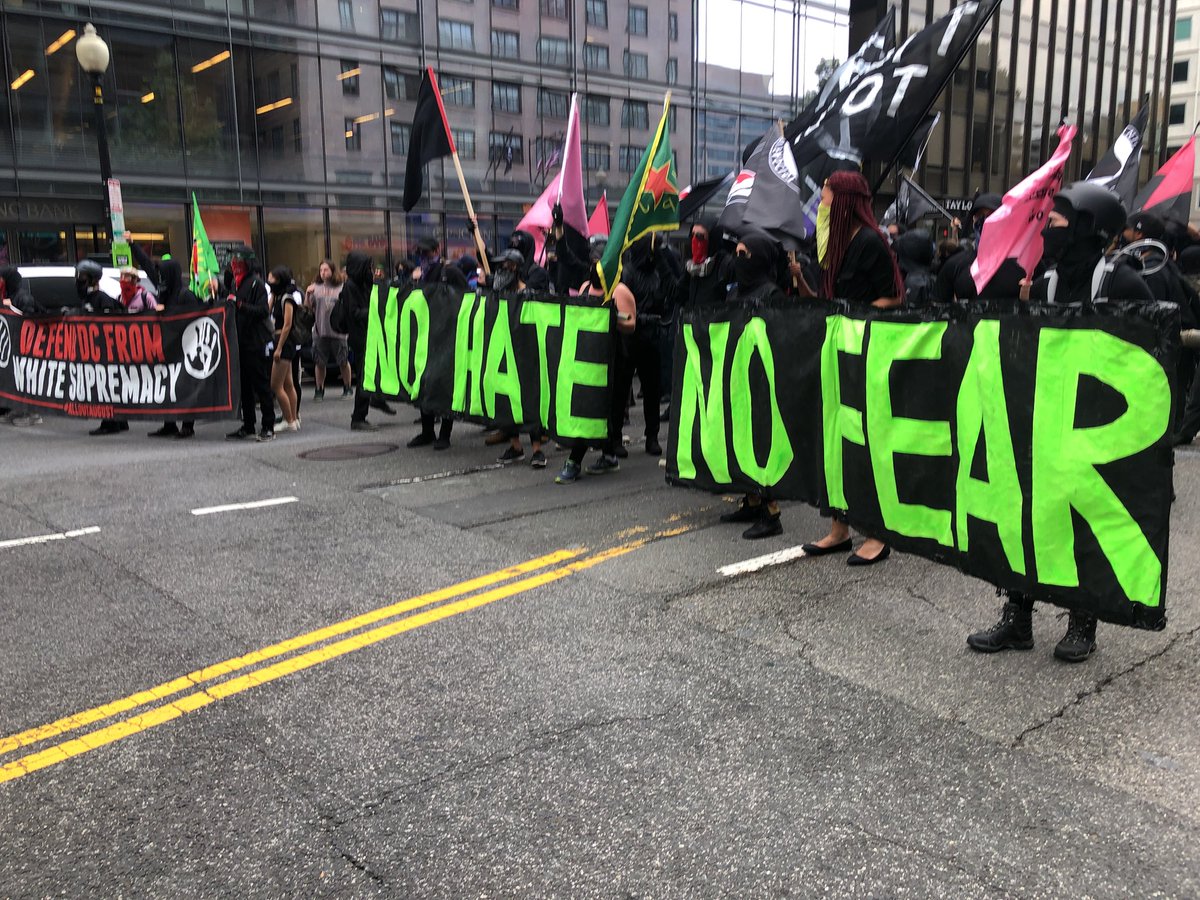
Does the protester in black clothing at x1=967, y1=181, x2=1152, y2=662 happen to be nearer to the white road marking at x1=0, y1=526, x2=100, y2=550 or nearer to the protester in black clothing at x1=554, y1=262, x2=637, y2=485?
the protester in black clothing at x1=554, y1=262, x2=637, y2=485

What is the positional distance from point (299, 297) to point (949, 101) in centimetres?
3688

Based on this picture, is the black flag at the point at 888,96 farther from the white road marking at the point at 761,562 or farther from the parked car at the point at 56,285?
the parked car at the point at 56,285

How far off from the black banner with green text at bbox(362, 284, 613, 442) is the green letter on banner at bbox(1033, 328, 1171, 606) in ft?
13.8

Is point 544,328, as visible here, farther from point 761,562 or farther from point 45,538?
point 45,538

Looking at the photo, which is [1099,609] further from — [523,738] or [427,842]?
[427,842]

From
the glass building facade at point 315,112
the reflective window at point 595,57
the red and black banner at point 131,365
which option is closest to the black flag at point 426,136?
the red and black banner at point 131,365

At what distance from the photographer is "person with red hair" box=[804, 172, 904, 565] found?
559 centimetres

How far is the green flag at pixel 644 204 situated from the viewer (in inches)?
302

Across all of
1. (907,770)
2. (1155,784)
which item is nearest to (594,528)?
(907,770)

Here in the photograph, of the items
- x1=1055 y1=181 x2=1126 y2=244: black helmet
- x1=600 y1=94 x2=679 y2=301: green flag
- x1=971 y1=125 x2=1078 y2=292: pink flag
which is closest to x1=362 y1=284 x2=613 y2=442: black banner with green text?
x1=600 y1=94 x2=679 y2=301: green flag

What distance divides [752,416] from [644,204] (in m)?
2.79

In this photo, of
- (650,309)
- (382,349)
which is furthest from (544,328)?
(382,349)

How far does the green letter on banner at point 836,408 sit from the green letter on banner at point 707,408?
878 mm

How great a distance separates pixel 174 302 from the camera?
11.1 metres
